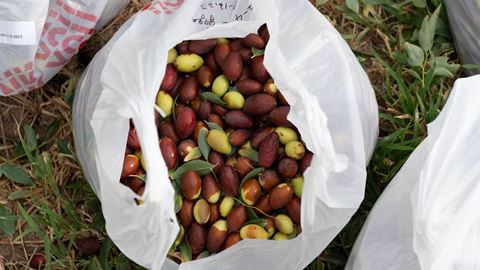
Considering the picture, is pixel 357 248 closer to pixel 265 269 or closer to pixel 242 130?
pixel 265 269

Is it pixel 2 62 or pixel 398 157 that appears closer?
pixel 2 62

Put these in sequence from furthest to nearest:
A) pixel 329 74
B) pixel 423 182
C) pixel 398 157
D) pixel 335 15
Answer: pixel 335 15 < pixel 398 157 < pixel 329 74 < pixel 423 182

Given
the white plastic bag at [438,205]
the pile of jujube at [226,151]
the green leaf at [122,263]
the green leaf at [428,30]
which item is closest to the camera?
the white plastic bag at [438,205]

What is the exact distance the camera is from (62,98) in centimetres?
137

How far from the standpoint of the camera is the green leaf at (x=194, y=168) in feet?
3.79

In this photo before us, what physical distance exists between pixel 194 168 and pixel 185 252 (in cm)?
13

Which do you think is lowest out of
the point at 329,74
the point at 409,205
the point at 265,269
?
the point at 265,269

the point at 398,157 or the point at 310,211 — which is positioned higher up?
the point at 310,211

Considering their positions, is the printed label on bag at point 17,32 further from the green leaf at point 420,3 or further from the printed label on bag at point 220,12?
the green leaf at point 420,3

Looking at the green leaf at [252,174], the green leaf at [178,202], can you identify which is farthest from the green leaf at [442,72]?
the green leaf at [178,202]

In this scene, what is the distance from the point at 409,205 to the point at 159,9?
49cm

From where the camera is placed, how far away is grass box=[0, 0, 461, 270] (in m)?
1.31

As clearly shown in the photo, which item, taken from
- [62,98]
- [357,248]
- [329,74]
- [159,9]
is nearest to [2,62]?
[62,98]

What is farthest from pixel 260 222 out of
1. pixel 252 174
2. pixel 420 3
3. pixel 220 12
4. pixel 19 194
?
pixel 420 3
